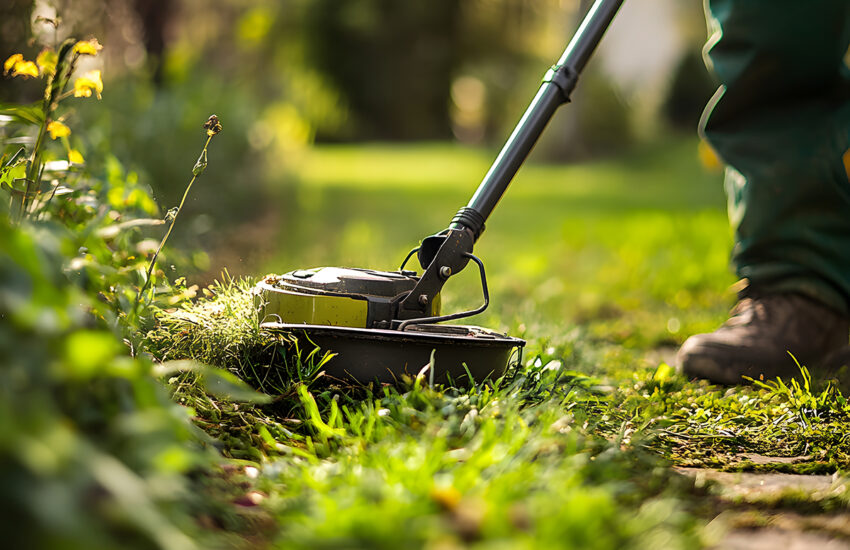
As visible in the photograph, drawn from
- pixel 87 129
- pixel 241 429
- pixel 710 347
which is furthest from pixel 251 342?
pixel 87 129

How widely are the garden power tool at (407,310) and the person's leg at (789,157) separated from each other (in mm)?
877

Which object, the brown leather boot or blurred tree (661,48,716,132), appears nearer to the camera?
the brown leather boot

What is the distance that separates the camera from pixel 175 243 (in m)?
3.70

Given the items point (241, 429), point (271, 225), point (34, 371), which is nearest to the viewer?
point (34, 371)

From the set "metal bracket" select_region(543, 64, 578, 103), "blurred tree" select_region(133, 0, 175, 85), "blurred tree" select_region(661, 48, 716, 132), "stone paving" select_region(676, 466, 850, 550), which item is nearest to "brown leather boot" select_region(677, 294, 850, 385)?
"stone paving" select_region(676, 466, 850, 550)

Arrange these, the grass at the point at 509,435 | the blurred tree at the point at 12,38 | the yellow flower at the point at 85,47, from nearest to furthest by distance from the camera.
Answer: the grass at the point at 509,435, the yellow flower at the point at 85,47, the blurred tree at the point at 12,38

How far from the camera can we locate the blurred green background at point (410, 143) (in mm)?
3975

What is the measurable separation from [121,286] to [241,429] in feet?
1.51

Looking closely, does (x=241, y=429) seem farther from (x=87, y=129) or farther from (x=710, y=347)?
(x=87, y=129)

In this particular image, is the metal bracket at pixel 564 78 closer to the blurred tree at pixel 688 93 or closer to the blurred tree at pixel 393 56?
the blurred tree at pixel 688 93

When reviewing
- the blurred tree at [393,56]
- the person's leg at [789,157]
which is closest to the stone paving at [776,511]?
the person's leg at [789,157]

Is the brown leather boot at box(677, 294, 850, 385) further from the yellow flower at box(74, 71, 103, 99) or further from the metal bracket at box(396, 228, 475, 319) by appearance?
the yellow flower at box(74, 71, 103, 99)

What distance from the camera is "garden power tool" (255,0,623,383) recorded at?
164 cm

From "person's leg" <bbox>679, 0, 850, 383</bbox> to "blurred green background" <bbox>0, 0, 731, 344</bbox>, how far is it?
69cm
